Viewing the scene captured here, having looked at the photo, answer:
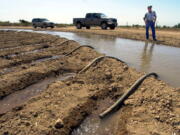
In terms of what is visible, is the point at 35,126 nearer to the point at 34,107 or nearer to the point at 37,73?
the point at 34,107

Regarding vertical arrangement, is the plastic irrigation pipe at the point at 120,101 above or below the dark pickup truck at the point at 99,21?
below

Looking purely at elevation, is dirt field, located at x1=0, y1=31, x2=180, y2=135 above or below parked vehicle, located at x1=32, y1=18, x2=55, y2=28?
below

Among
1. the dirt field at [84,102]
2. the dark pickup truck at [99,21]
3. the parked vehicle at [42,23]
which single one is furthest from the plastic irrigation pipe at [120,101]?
the parked vehicle at [42,23]

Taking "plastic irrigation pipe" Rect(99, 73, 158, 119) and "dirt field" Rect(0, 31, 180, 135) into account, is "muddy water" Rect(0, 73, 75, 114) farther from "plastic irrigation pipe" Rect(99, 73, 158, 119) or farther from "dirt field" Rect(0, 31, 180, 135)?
"plastic irrigation pipe" Rect(99, 73, 158, 119)

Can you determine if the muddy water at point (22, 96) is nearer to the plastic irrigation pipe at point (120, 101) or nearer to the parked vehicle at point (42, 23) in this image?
the plastic irrigation pipe at point (120, 101)

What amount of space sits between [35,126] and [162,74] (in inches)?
170

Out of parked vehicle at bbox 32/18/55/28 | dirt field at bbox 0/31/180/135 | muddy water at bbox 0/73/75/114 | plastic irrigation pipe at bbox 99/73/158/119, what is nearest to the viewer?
dirt field at bbox 0/31/180/135

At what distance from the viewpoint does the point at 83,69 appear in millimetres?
6703

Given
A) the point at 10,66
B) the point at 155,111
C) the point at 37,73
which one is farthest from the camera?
the point at 10,66

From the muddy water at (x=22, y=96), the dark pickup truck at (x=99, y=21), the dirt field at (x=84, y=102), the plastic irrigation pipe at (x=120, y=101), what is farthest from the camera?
the dark pickup truck at (x=99, y=21)

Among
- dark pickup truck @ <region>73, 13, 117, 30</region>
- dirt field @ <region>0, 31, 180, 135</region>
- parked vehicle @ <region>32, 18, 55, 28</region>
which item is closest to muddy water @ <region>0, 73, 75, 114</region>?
dirt field @ <region>0, 31, 180, 135</region>

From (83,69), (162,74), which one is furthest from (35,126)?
(162,74)

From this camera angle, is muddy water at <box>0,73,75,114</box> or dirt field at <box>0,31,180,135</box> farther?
muddy water at <box>0,73,75,114</box>

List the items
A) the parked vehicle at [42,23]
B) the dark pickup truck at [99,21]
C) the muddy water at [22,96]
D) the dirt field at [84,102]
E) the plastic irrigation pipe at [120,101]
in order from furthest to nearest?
the parked vehicle at [42,23], the dark pickup truck at [99,21], the muddy water at [22,96], the plastic irrigation pipe at [120,101], the dirt field at [84,102]
